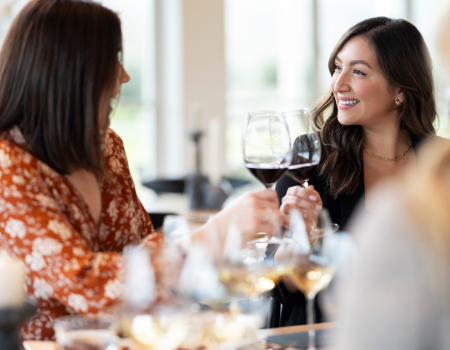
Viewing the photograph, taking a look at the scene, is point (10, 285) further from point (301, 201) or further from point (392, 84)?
point (392, 84)

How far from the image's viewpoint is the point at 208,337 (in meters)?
0.96

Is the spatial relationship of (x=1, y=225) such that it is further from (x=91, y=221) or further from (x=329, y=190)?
(x=329, y=190)

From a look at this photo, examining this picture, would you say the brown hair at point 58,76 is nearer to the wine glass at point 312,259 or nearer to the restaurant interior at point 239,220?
the restaurant interior at point 239,220

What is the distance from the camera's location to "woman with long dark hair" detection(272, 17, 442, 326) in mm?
2064

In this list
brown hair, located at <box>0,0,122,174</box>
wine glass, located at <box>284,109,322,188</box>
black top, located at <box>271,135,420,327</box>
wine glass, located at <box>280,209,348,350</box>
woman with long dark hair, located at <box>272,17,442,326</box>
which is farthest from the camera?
woman with long dark hair, located at <box>272,17,442,326</box>

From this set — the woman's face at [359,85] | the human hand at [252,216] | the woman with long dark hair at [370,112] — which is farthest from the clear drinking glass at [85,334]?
the woman's face at [359,85]

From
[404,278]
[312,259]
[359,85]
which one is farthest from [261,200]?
[359,85]

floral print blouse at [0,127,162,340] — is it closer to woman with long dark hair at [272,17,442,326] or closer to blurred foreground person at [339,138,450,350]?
blurred foreground person at [339,138,450,350]

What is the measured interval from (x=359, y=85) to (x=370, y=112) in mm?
111

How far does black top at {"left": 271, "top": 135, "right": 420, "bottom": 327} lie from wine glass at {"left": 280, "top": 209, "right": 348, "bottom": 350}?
68cm

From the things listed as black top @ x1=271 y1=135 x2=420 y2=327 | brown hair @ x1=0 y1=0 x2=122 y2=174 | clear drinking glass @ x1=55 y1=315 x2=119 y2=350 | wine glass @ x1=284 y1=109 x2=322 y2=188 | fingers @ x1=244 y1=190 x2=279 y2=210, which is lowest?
black top @ x1=271 y1=135 x2=420 y2=327

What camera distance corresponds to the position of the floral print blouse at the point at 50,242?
108cm

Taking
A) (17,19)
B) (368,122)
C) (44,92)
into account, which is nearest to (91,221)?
(44,92)

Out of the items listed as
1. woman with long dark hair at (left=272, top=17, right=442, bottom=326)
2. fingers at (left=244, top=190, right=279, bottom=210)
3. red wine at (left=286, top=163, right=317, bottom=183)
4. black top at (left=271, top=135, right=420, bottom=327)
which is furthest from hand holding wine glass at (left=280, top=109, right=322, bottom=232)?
woman with long dark hair at (left=272, top=17, right=442, bottom=326)
